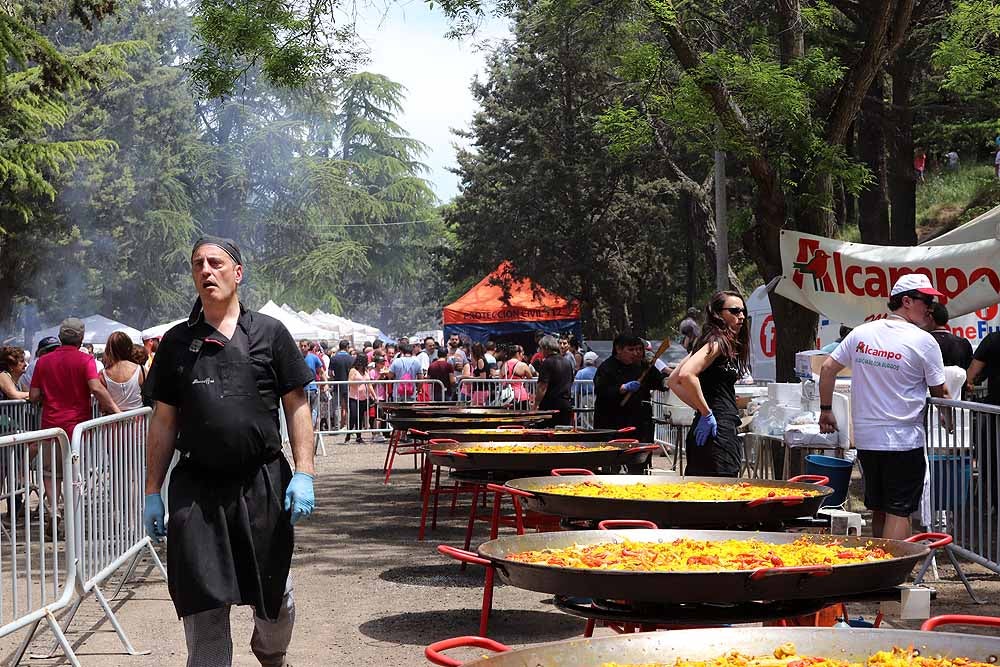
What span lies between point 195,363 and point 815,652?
2925mm

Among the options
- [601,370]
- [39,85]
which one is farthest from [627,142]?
[39,85]

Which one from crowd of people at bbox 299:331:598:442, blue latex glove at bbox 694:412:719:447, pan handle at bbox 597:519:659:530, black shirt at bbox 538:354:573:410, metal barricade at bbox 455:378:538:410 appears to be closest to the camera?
pan handle at bbox 597:519:659:530

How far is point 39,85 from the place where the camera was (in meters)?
16.7

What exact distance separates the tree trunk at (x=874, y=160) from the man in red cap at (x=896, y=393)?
62.9 feet

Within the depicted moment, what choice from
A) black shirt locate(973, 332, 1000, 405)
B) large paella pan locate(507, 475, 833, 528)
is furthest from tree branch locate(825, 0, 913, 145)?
large paella pan locate(507, 475, 833, 528)

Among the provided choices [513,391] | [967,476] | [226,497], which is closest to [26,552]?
[226,497]

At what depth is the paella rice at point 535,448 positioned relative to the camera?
9156 mm

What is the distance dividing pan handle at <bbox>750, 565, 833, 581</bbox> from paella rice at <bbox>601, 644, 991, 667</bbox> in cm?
90

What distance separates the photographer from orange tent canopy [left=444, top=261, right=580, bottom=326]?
4559cm

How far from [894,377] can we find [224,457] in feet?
15.7

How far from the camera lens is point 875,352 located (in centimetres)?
845

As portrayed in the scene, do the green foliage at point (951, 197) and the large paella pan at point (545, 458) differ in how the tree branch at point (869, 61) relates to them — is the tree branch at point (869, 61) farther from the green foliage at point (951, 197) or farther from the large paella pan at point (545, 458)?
the green foliage at point (951, 197)

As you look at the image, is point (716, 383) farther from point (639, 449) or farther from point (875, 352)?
point (875, 352)

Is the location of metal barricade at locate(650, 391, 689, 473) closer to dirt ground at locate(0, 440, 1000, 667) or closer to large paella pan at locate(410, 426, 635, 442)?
dirt ground at locate(0, 440, 1000, 667)
